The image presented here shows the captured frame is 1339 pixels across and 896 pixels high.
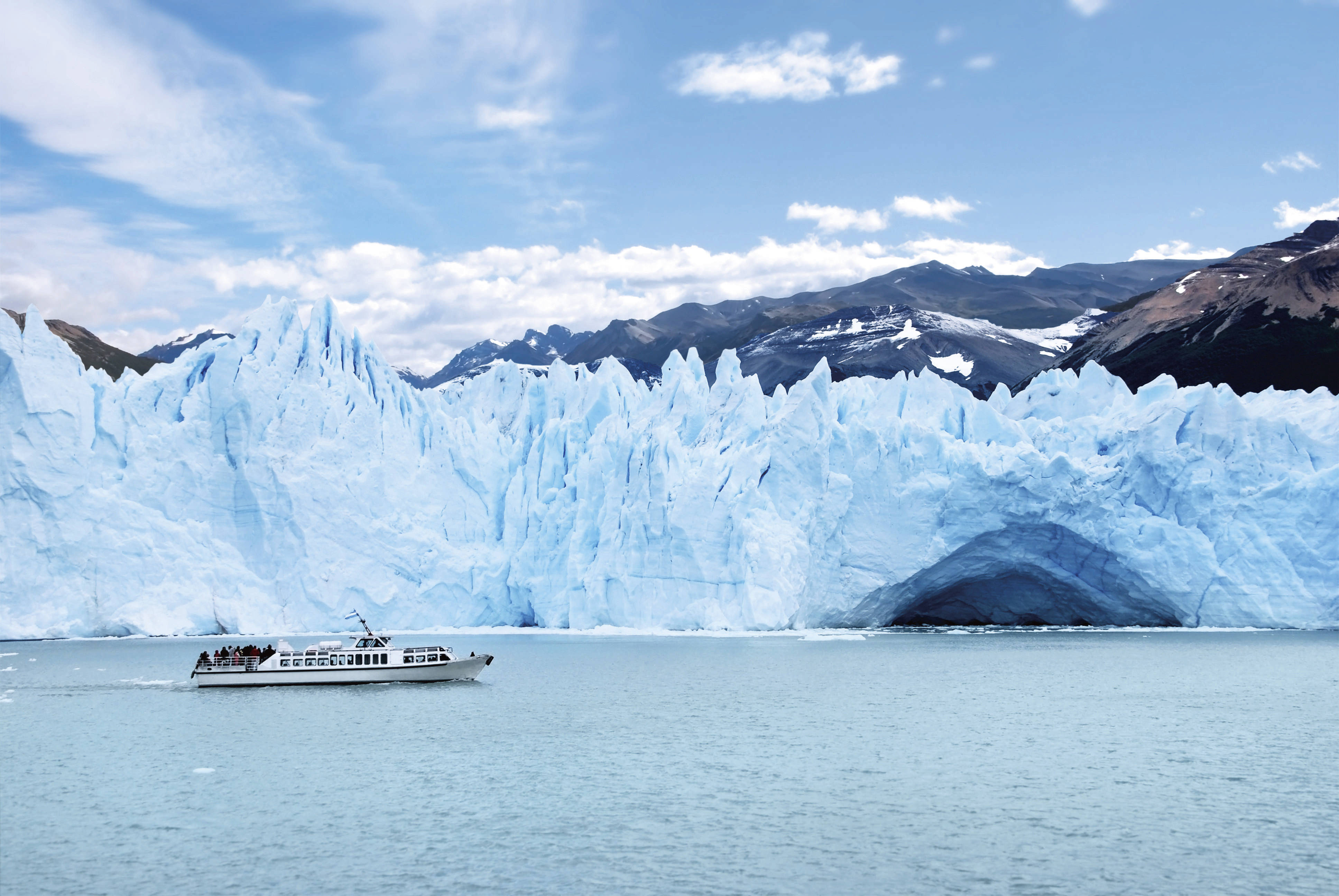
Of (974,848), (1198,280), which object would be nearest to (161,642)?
(974,848)

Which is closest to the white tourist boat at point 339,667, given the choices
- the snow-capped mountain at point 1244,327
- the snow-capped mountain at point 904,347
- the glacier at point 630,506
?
the glacier at point 630,506

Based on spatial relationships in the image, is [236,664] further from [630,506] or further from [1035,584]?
[1035,584]

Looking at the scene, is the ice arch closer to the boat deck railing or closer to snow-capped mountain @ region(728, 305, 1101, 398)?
the boat deck railing

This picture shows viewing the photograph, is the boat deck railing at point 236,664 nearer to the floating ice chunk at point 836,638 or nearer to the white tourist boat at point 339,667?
the white tourist boat at point 339,667

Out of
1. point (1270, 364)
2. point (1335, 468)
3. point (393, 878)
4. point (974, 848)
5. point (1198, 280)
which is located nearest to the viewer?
point (393, 878)

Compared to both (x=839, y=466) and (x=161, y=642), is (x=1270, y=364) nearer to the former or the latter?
(x=839, y=466)

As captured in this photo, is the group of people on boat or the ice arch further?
the ice arch

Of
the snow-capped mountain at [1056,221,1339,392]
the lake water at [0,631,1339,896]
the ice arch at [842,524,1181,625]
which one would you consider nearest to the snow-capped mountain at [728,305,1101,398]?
the snow-capped mountain at [1056,221,1339,392]
